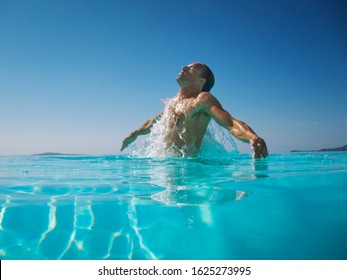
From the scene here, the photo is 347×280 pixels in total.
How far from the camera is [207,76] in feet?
20.8

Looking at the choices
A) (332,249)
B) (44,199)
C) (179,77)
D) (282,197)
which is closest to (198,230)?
(332,249)

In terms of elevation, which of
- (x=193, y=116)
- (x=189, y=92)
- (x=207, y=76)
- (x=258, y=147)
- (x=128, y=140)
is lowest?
(x=258, y=147)

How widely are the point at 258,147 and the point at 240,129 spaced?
53 cm

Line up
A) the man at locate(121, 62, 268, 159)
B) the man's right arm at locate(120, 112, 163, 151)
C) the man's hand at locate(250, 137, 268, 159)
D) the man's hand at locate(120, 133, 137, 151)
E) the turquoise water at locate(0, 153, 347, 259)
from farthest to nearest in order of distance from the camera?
1. the man's hand at locate(120, 133, 137, 151)
2. the man's right arm at locate(120, 112, 163, 151)
3. the man at locate(121, 62, 268, 159)
4. the man's hand at locate(250, 137, 268, 159)
5. the turquoise water at locate(0, 153, 347, 259)

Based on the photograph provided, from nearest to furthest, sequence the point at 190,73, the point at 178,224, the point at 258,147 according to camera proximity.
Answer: the point at 178,224, the point at 258,147, the point at 190,73

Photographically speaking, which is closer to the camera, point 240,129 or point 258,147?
point 258,147

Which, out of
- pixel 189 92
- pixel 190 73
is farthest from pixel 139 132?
pixel 190 73

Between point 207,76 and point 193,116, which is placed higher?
point 207,76

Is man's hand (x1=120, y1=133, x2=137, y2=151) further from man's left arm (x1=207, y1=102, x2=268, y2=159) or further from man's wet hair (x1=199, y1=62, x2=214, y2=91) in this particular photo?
man's left arm (x1=207, y1=102, x2=268, y2=159)

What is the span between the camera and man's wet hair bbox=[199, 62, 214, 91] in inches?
244

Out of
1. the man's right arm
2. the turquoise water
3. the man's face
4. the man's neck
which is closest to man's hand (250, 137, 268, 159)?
the turquoise water

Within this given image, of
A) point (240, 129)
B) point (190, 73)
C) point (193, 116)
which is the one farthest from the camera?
point (190, 73)

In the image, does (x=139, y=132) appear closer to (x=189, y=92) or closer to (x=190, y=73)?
(x=189, y=92)
